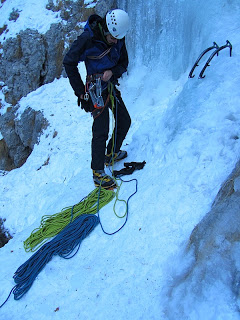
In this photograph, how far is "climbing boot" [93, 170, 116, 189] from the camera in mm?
3145

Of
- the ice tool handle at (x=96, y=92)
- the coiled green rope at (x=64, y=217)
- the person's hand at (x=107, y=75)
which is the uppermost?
the person's hand at (x=107, y=75)

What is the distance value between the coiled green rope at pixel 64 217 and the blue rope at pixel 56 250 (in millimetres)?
163

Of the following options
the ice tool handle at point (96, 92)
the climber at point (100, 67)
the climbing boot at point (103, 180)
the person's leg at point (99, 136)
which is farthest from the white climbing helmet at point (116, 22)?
the climbing boot at point (103, 180)

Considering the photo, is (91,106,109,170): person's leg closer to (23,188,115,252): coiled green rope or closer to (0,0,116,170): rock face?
(23,188,115,252): coiled green rope

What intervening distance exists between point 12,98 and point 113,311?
833cm

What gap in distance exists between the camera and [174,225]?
6.92 ft

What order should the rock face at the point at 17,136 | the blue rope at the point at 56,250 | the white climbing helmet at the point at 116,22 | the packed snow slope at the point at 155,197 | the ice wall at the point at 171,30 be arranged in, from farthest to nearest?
the rock face at the point at 17,136
the ice wall at the point at 171,30
the white climbing helmet at the point at 116,22
the blue rope at the point at 56,250
the packed snow slope at the point at 155,197

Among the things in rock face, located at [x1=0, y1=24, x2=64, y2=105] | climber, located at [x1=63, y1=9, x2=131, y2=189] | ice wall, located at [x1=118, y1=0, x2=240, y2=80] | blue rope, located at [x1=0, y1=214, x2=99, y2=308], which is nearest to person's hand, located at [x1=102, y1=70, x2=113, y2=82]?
climber, located at [x1=63, y1=9, x2=131, y2=189]

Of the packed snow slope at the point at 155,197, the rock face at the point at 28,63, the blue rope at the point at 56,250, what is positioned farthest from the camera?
the rock face at the point at 28,63

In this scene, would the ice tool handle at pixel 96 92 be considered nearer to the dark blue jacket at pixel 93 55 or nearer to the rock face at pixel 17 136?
the dark blue jacket at pixel 93 55

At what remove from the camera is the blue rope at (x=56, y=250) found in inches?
92.1

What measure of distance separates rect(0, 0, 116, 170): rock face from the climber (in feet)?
16.9

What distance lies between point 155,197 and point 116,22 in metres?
1.69

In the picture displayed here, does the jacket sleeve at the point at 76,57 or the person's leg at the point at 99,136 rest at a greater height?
the jacket sleeve at the point at 76,57
